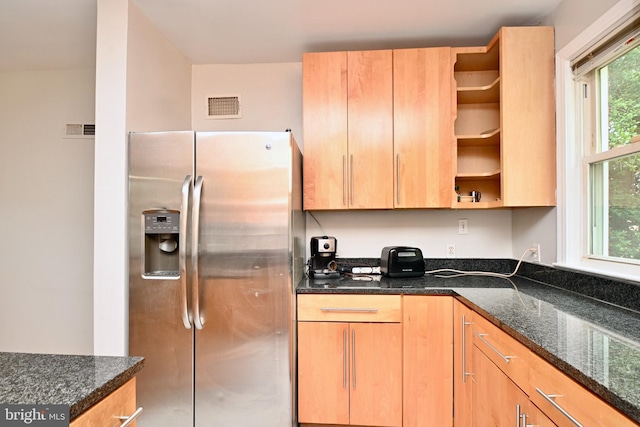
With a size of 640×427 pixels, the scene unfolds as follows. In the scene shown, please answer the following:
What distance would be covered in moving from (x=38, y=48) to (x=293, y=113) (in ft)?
6.24

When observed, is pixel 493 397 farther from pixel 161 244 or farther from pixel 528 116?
pixel 161 244

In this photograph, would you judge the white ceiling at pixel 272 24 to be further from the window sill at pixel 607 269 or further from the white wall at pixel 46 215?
the window sill at pixel 607 269

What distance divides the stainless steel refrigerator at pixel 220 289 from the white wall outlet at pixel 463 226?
1389 millimetres

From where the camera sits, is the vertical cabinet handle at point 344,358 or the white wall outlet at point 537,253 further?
the white wall outlet at point 537,253

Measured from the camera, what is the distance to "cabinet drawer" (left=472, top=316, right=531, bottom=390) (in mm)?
1069

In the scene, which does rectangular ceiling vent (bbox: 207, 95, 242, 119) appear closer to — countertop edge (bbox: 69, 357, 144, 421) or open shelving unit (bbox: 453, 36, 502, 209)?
open shelving unit (bbox: 453, 36, 502, 209)

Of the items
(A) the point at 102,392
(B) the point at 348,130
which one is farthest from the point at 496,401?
(B) the point at 348,130

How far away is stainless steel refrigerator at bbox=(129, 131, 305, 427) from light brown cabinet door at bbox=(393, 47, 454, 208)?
802 mm

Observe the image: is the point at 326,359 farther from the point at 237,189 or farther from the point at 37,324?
the point at 37,324

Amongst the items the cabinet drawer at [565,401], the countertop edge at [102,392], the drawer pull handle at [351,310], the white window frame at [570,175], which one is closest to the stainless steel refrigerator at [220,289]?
the drawer pull handle at [351,310]

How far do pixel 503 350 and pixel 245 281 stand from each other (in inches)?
47.9

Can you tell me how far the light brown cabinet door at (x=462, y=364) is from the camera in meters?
1.60

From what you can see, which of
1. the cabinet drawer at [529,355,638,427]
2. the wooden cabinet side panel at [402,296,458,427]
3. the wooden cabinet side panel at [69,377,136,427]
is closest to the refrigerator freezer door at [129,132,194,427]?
the wooden cabinet side panel at [69,377,136,427]

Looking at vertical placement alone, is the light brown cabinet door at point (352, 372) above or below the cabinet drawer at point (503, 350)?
below
